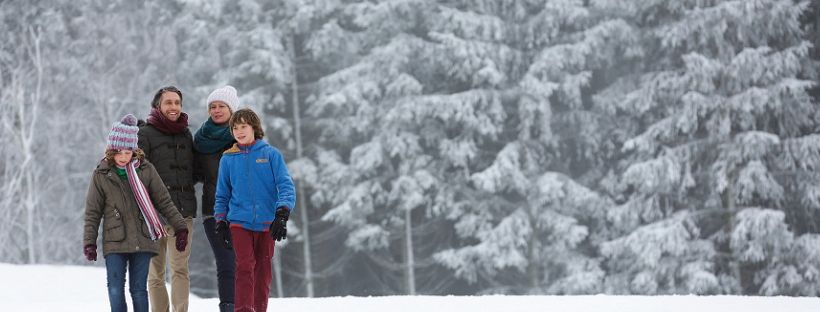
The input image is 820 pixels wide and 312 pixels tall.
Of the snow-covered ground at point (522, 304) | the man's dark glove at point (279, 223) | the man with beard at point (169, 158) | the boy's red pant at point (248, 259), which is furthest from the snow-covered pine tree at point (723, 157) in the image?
the man's dark glove at point (279, 223)

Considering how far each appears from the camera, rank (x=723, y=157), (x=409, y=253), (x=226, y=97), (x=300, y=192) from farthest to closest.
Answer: (x=300, y=192), (x=409, y=253), (x=723, y=157), (x=226, y=97)

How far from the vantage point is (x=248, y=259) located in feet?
21.3

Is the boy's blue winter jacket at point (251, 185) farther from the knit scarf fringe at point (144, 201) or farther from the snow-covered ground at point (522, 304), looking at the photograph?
the snow-covered ground at point (522, 304)

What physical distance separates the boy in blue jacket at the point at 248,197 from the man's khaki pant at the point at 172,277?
20.1 inches

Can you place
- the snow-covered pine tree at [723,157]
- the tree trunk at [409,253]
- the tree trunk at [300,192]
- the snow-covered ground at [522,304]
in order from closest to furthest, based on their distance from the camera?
the snow-covered ground at [522,304] < the snow-covered pine tree at [723,157] < the tree trunk at [409,253] < the tree trunk at [300,192]

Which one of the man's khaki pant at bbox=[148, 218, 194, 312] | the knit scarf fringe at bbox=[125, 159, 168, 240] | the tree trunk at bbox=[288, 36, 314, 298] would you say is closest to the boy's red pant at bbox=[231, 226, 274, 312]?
the knit scarf fringe at bbox=[125, 159, 168, 240]

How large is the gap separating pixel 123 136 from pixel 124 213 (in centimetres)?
46

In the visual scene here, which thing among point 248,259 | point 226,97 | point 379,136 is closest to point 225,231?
point 248,259

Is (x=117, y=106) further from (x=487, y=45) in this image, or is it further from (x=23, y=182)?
(x=487, y=45)

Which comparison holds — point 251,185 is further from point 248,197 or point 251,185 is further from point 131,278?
point 131,278

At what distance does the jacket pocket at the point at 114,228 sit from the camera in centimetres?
642

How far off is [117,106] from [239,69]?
5.16 m

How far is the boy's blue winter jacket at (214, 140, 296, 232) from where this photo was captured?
21.3 feet

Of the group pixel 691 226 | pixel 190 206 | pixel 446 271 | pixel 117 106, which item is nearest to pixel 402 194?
pixel 446 271
